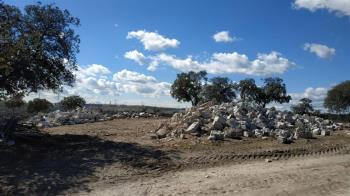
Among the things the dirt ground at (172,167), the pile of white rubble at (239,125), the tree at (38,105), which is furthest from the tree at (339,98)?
the dirt ground at (172,167)

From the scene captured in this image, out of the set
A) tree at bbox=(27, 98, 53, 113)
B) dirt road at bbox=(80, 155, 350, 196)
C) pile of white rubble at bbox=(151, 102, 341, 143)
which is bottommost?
dirt road at bbox=(80, 155, 350, 196)

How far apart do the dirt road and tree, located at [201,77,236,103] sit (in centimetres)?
4770

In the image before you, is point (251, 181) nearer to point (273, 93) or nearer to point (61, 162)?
point (61, 162)

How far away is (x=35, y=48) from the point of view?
59.5 ft

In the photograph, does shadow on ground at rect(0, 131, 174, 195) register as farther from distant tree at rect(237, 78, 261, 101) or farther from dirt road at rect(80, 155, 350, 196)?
distant tree at rect(237, 78, 261, 101)

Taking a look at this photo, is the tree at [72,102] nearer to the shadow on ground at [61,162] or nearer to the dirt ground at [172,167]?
the dirt ground at [172,167]

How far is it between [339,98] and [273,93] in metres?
9.21

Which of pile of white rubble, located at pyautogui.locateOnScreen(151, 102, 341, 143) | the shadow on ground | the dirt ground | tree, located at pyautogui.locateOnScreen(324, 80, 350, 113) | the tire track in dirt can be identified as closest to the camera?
the dirt ground

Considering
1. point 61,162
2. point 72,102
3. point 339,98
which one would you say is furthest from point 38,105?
point 61,162

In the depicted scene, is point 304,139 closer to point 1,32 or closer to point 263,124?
point 263,124

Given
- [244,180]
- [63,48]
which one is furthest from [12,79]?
[244,180]

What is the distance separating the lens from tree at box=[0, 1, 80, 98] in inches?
693

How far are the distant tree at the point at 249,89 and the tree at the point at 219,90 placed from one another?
1.45 m

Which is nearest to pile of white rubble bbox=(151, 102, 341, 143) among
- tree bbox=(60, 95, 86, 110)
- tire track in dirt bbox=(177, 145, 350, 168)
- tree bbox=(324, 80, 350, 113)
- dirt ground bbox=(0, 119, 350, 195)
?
dirt ground bbox=(0, 119, 350, 195)
